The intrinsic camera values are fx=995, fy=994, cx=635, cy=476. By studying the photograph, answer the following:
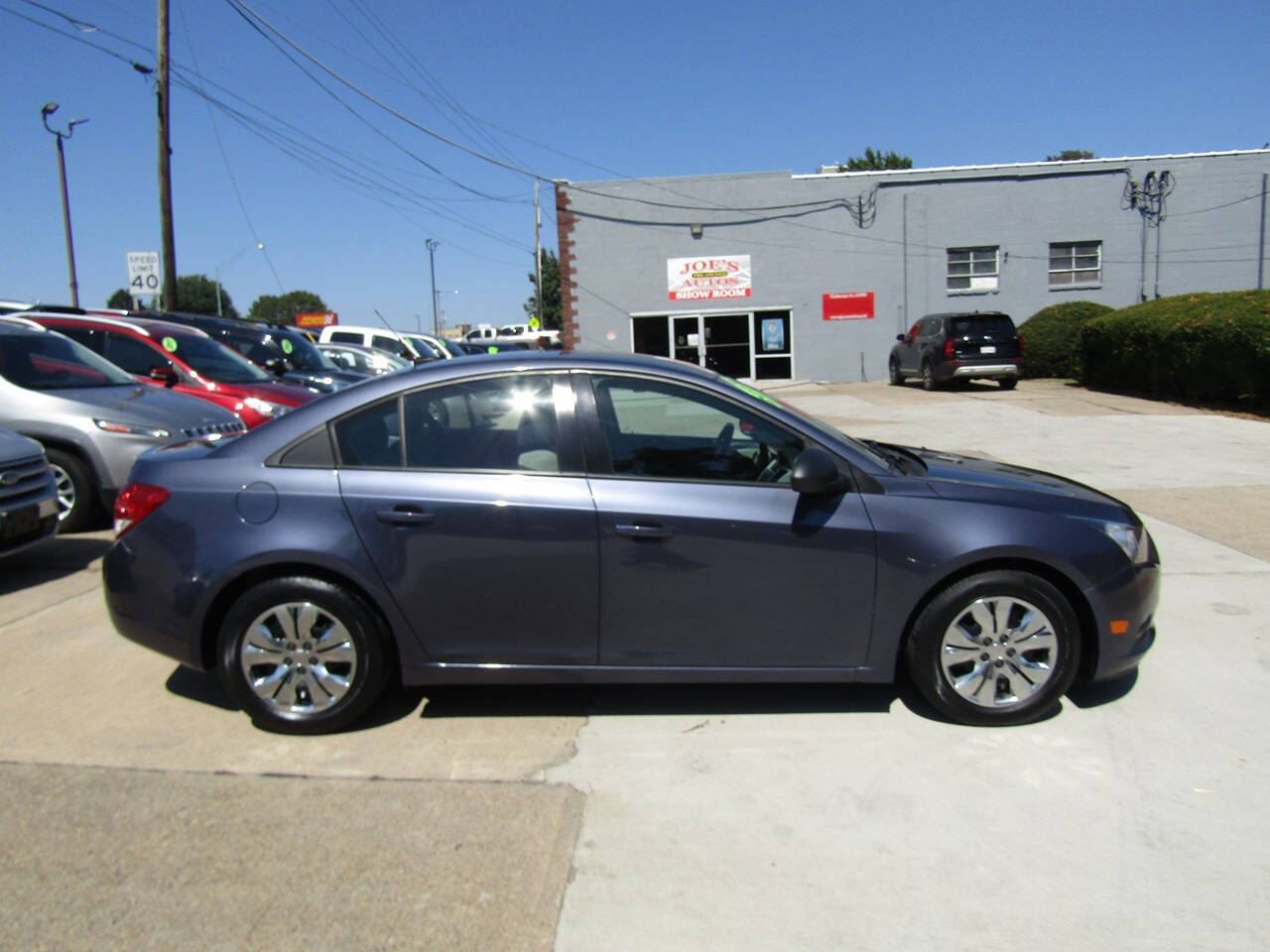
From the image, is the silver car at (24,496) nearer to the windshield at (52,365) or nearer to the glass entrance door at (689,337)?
the windshield at (52,365)

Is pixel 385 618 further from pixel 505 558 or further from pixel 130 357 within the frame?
pixel 130 357

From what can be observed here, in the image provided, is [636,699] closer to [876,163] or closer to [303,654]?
[303,654]

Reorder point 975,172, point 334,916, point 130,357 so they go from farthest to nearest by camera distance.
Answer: point 975,172, point 130,357, point 334,916

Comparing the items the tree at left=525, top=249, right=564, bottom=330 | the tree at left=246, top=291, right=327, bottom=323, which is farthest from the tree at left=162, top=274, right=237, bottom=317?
the tree at left=525, top=249, right=564, bottom=330

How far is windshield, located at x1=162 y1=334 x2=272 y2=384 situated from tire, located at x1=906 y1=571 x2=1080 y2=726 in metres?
9.12

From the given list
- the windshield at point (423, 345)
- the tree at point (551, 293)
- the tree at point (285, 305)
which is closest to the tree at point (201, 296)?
the tree at point (285, 305)

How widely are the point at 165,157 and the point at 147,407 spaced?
13.3m

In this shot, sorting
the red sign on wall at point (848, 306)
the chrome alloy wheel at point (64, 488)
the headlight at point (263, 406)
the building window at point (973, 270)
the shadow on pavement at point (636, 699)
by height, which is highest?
the building window at point (973, 270)

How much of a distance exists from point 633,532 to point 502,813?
1164mm

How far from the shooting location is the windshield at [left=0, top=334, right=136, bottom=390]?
8.29 metres

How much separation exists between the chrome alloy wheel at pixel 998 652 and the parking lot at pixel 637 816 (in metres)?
0.19

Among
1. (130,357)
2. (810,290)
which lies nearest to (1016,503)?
(130,357)

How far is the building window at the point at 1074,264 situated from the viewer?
27219 millimetres

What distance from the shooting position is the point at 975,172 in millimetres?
26938
